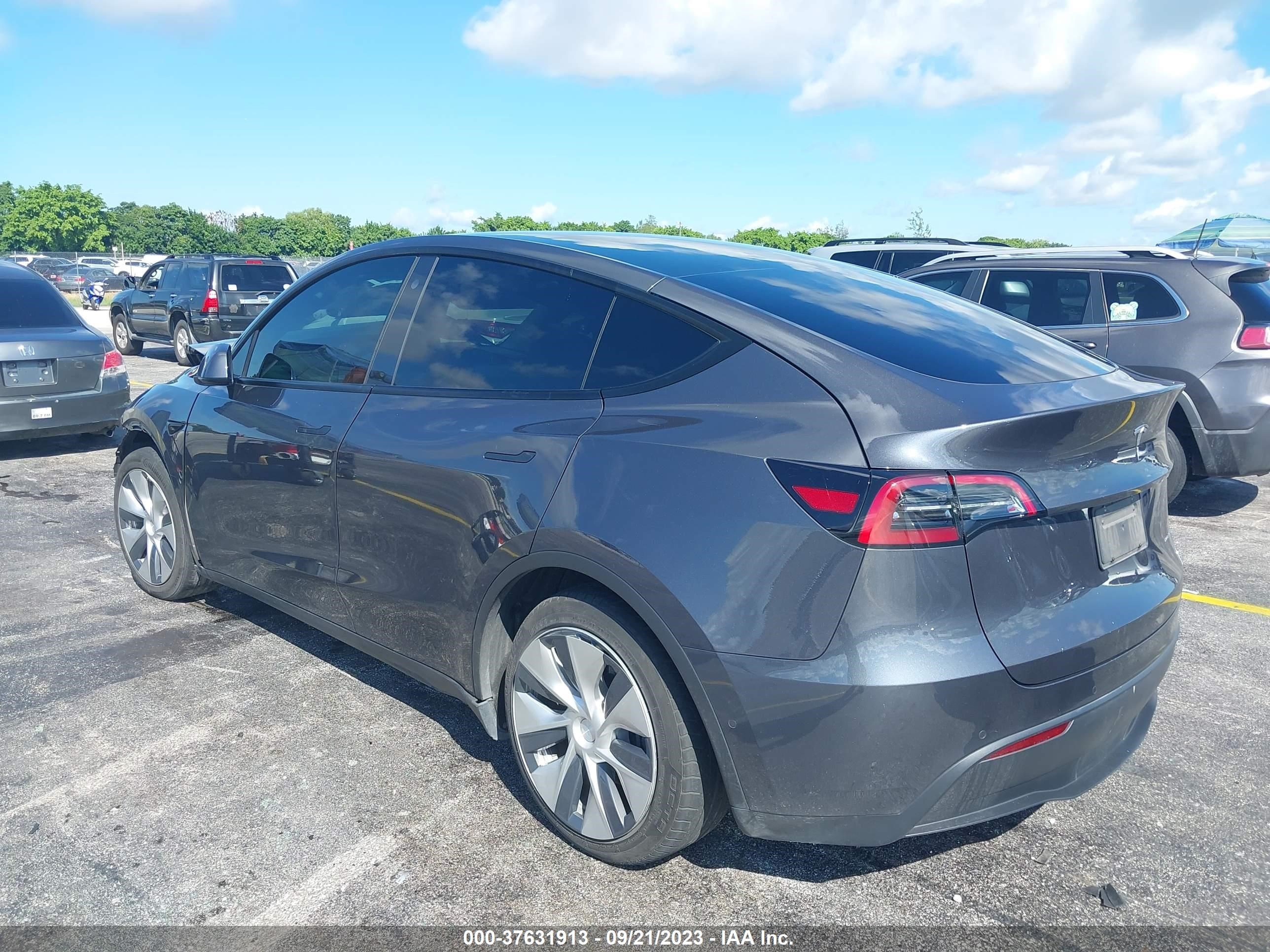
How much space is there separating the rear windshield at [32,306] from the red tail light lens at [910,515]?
8495 millimetres

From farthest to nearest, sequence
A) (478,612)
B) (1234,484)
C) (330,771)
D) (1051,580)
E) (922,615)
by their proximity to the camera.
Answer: (1234,484) → (330,771) → (478,612) → (1051,580) → (922,615)

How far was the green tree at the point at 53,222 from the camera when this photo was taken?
96000 millimetres

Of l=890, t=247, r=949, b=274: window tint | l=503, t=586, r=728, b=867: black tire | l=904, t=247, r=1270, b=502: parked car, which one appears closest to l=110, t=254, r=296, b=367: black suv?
l=890, t=247, r=949, b=274: window tint

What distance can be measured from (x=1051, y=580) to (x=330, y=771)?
7.70 ft

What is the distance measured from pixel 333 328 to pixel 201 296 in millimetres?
13874

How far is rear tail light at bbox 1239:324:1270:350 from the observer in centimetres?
653

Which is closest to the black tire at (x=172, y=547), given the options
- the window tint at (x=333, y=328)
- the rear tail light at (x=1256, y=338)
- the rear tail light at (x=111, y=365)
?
the window tint at (x=333, y=328)

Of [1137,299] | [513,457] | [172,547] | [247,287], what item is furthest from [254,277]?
[513,457]

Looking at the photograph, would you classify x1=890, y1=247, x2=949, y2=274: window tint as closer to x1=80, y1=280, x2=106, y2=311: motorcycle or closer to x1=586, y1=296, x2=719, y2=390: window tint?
x1=586, y1=296, x2=719, y2=390: window tint

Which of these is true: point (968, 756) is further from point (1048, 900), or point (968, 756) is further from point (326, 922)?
point (326, 922)

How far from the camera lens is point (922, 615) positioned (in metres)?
2.23

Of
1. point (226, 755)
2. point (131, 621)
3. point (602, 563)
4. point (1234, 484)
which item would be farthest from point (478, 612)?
point (1234, 484)

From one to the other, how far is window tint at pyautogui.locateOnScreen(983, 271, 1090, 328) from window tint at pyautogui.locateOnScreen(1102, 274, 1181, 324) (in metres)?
0.18

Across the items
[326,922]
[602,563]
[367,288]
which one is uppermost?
[367,288]
